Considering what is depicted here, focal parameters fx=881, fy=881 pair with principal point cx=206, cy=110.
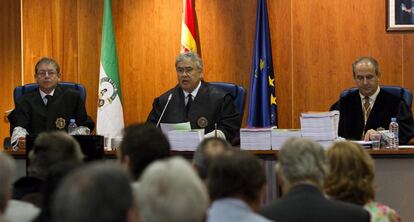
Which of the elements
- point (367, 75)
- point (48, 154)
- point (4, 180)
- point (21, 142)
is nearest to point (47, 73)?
point (21, 142)

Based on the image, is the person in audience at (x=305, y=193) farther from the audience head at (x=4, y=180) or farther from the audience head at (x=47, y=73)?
the audience head at (x=47, y=73)

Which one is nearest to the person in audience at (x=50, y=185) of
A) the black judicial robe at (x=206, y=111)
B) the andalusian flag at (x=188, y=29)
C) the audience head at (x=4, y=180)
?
the audience head at (x=4, y=180)

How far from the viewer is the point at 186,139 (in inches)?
248

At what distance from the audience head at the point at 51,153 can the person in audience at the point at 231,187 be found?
797 millimetres

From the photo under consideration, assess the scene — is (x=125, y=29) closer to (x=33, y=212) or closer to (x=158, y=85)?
(x=158, y=85)

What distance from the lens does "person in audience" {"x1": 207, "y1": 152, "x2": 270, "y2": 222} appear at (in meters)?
3.05

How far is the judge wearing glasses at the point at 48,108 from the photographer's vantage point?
744 cm

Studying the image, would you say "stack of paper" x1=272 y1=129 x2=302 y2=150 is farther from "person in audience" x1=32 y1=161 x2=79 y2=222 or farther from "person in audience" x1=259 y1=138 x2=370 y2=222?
"person in audience" x1=32 y1=161 x2=79 y2=222

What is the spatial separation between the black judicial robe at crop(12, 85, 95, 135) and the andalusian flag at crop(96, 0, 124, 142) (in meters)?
0.82

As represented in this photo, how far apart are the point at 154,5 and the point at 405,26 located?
2.54m

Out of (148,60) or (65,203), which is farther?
(148,60)

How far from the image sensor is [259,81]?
8484mm

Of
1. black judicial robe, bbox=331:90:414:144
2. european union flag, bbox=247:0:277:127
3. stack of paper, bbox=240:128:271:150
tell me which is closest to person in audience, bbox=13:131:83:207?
stack of paper, bbox=240:128:271:150

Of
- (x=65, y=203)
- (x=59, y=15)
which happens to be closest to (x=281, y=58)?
(x=59, y=15)
